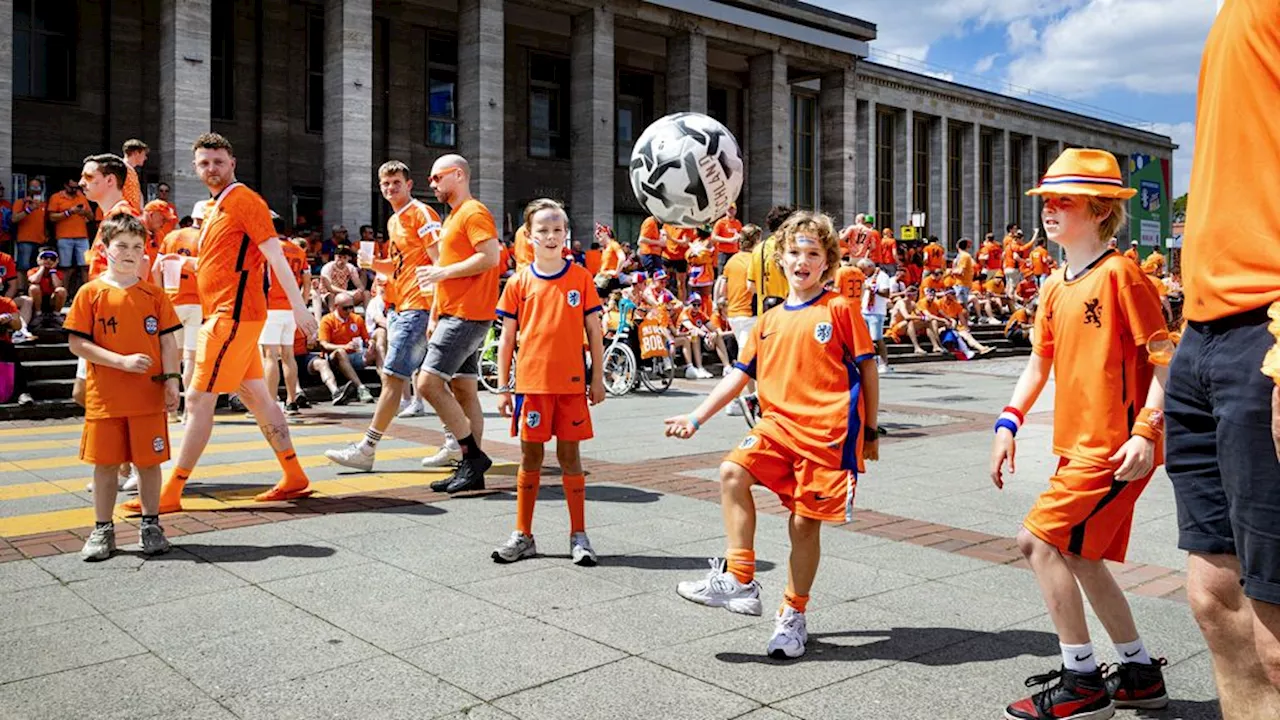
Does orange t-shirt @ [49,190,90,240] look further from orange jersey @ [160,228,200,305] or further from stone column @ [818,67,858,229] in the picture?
stone column @ [818,67,858,229]

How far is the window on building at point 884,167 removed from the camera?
165ft

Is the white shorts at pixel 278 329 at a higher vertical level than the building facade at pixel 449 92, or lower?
lower

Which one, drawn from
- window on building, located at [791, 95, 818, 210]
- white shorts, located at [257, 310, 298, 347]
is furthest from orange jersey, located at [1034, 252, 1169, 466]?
window on building, located at [791, 95, 818, 210]

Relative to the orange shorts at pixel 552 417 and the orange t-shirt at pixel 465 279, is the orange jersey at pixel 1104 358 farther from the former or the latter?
the orange t-shirt at pixel 465 279

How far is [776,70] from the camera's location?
39.2 metres

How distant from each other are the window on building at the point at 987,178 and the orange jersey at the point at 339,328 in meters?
46.9

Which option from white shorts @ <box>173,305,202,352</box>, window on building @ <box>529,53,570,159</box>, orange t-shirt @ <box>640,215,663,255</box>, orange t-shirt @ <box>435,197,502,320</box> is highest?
window on building @ <box>529,53,570,159</box>

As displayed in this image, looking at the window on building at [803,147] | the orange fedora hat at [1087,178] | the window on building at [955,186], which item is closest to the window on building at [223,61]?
the window on building at [803,147]

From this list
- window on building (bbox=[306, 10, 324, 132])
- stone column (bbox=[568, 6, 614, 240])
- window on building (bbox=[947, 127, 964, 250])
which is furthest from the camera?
window on building (bbox=[947, 127, 964, 250])

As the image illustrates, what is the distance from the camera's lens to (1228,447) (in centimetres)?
226

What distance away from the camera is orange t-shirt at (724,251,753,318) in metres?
10.6

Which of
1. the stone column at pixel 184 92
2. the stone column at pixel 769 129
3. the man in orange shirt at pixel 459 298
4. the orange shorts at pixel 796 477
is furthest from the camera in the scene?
the stone column at pixel 769 129

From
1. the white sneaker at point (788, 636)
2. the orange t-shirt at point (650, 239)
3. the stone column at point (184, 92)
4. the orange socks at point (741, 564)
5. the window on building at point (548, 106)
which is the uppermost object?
the window on building at point (548, 106)

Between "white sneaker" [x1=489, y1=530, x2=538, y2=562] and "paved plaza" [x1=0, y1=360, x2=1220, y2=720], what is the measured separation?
69 mm
